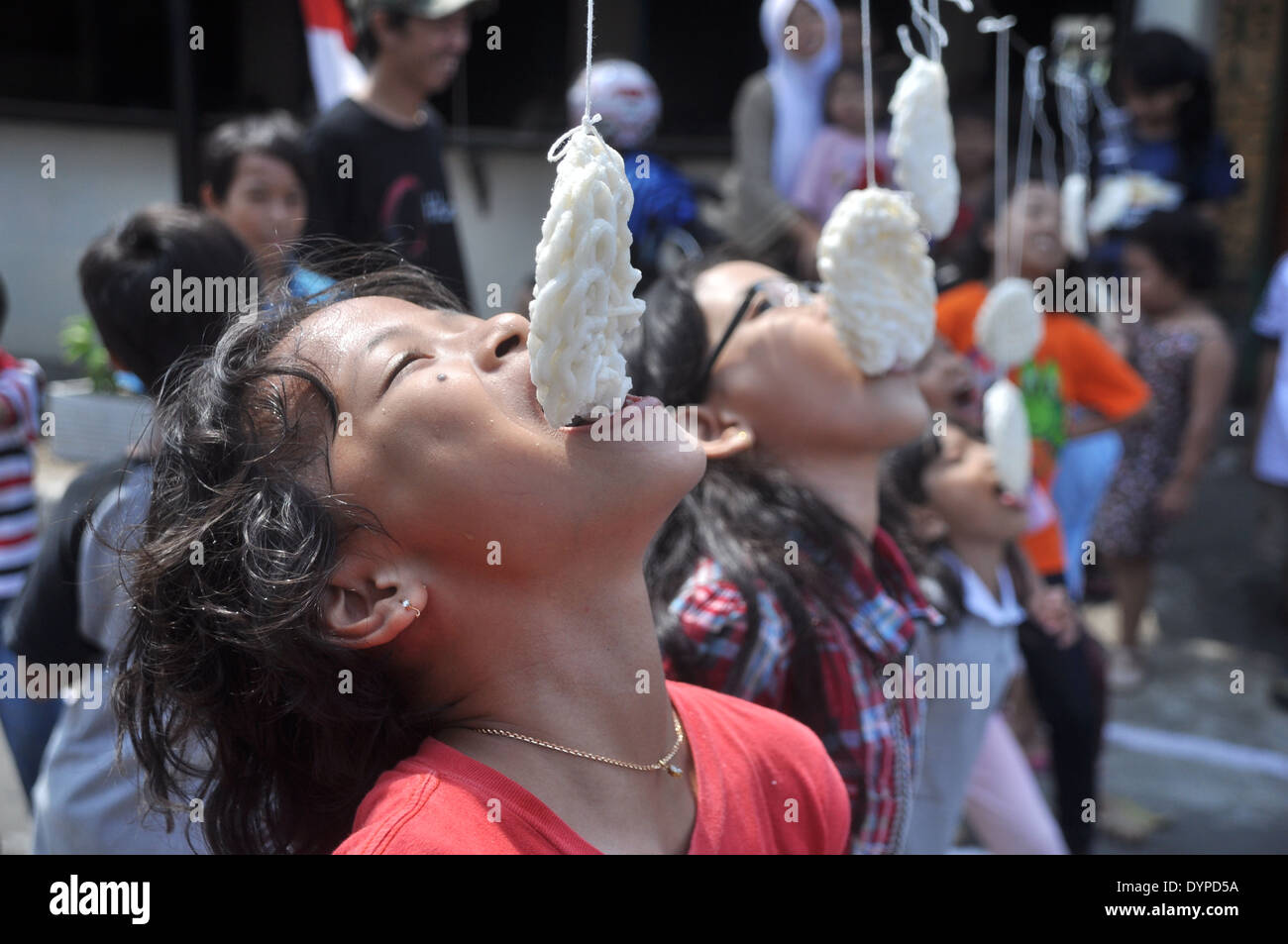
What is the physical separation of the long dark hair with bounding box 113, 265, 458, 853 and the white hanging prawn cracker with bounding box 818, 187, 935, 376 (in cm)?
83

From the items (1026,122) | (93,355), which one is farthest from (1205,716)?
(93,355)

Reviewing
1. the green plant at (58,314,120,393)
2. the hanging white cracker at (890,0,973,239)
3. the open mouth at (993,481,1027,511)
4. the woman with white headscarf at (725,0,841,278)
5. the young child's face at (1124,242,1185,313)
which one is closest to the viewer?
the hanging white cracker at (890,0,973,239)

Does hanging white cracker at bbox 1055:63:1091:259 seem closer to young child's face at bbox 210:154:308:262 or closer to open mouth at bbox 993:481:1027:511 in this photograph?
open mouth at bbox 993:481:1027:511

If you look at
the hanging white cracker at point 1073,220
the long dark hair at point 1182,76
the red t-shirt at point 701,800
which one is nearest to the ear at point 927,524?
the red t-shirt at point 701,800

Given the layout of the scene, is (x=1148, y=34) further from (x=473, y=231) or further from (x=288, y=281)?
(x=288, y=281)

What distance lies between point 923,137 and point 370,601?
1.21 metres

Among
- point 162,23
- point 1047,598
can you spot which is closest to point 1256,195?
point 1047,598

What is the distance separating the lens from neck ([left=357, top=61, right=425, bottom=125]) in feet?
10.6

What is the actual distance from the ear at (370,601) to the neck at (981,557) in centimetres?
167

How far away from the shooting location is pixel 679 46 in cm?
744

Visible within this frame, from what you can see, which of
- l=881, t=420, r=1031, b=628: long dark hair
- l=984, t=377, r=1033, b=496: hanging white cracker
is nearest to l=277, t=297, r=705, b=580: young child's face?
l=881, t=420, r=1031, b=628: long dark hair

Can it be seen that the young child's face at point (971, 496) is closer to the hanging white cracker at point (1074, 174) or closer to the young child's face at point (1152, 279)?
the hanging white cracker at point (1074, 174)

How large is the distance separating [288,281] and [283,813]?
0.68 m

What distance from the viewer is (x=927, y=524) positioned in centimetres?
257
